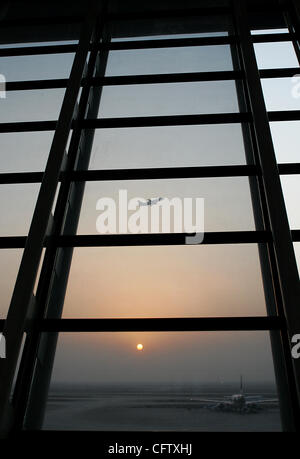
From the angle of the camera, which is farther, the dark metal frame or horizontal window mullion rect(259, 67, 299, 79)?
horizontal window mullion rect(259, 67, 299, 79)

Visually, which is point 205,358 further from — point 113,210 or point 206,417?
point 113,210

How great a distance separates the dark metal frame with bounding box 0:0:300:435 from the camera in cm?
286

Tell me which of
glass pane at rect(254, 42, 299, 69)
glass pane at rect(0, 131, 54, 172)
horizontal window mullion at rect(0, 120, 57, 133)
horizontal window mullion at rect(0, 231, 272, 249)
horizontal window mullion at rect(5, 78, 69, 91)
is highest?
glass pane at rect(254, 42, 299, 69)

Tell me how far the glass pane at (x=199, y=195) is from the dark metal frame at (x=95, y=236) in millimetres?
82

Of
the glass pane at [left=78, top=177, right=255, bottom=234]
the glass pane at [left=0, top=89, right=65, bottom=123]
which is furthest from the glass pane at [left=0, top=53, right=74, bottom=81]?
the glass pane at [left=78, top=177, right=255, bottom=234]

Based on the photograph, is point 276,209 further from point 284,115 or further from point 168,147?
point 284,115

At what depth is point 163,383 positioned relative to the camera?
3.09m

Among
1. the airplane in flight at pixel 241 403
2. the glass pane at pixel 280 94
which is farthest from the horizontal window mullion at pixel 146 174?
the airplane in flight at pixel 241 403

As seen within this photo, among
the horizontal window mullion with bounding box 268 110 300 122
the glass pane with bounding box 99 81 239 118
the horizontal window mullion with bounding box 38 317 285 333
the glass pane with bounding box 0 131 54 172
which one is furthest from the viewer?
the glass pane with bounding box 99 81 239 118

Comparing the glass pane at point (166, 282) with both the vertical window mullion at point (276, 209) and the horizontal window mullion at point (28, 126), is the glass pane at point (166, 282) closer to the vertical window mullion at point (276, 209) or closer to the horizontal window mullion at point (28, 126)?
the vertical window mullion at point (276, 209)

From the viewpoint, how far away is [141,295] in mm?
3490

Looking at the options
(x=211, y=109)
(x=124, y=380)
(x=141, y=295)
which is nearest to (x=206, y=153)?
(x=211, y=109)

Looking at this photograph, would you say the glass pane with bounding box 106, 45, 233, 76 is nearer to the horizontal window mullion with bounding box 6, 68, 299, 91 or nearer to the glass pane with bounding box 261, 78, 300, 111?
the horizontal window mullion with bounding box 6, 68, 299, 91

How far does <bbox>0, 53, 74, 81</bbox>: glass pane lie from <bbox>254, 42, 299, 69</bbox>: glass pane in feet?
8.34
